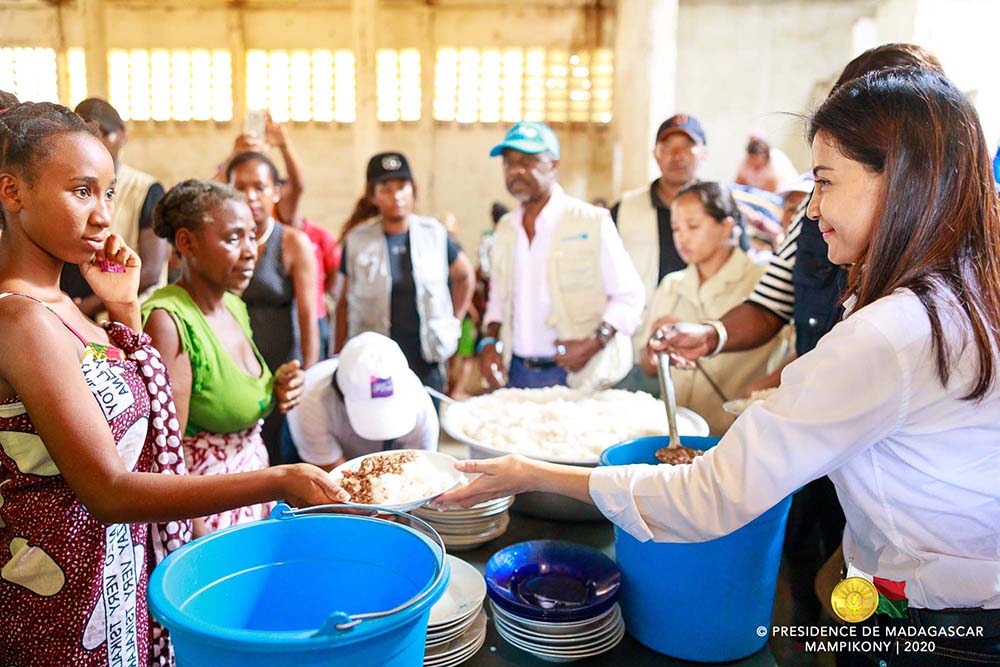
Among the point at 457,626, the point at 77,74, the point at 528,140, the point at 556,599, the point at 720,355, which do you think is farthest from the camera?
the point at 528,140

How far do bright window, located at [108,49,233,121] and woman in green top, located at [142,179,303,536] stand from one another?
412 millimetres

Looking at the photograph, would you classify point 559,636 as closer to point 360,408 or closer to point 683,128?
point 360,408

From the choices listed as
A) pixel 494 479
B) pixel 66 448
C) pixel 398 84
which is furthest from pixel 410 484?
pixel 398 84

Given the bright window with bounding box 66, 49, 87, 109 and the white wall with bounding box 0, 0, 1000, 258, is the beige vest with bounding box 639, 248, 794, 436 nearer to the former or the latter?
the bright window with bounding box 66, 49, 87, 109

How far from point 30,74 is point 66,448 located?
0.95 metres

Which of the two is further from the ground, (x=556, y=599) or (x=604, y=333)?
(x=604, y=333)

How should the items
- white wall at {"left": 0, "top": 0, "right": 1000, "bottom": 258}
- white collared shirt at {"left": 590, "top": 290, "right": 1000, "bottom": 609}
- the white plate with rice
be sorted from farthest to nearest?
white wall at {"left": 0, "top": 0, "right": 1000, "bottom": 258}, the white plate with rice, white collared shirt at {"left": 590, "top": 290, "right": 1000, "bottom": 609}

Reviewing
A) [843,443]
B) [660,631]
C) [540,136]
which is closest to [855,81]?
[843,443]

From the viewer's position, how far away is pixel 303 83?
338 inches

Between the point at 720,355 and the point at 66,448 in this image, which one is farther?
the point at 720,355

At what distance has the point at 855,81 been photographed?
1247 millimetres

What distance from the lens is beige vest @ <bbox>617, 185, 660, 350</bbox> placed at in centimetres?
379

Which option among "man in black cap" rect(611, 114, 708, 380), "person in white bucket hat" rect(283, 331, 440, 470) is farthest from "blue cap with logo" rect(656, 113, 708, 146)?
"person in white bucket hat" rect(283, 331, 440, 470)

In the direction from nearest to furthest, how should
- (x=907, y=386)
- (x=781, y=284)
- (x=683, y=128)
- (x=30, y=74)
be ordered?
1. (x=907, y=386)
2. (x=30, y=74)
3. (x=781, y=284)
4. (x=683, y=128)
